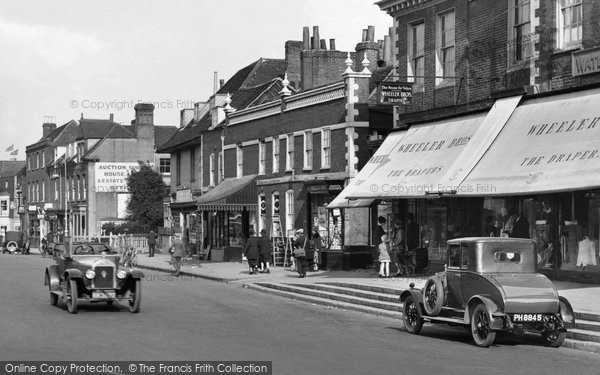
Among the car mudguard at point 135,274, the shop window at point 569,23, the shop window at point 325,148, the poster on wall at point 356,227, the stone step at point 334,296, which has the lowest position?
the stone step at point 334,296

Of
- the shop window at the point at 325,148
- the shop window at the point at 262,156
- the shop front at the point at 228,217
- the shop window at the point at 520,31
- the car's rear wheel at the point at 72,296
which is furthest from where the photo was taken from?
the shop window at the point at 262,156

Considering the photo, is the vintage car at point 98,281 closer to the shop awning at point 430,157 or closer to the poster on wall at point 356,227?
the shop awning at point 430,157

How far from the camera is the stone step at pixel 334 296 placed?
22.8 metres

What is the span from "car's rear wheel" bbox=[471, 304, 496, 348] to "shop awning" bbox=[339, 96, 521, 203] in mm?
8752

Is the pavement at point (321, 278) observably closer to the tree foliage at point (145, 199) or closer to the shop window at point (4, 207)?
the tree foliage at point (145, 199)

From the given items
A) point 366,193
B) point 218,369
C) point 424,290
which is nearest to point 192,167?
point 366,193

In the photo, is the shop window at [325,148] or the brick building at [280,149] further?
the shop window at [325,148]

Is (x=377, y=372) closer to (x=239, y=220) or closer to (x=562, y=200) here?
(x=562, y=200)

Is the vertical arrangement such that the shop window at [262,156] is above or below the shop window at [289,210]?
above

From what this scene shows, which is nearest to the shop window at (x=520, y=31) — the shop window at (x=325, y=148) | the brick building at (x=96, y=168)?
the shop window at (x=325, y=148)

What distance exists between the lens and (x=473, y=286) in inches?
668

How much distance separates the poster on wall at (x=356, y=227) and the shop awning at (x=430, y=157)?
5.39 metres

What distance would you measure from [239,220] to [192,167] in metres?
10.3

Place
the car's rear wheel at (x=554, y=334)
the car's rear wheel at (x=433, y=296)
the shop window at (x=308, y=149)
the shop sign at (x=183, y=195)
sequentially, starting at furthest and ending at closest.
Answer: the shop sign at (x=183, y=195) → the shop window at (x=308, y=149) → the car's rear wheel at (x=433, y=296) → the car's rear wheel at (x=554, y=334)
